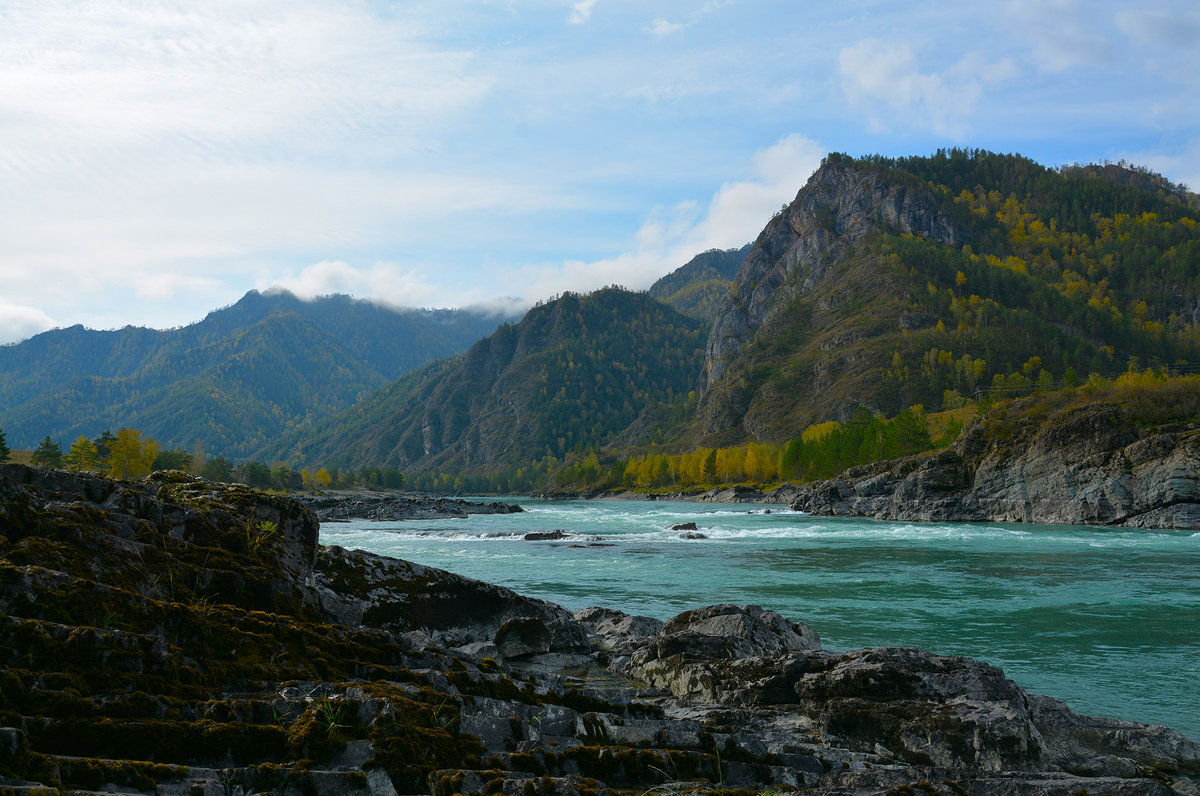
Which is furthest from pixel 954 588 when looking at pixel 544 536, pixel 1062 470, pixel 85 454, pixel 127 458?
pixel 85 454

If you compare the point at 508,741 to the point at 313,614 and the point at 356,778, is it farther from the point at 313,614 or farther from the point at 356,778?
the point at 313,614

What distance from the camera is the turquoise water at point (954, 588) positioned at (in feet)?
61.6

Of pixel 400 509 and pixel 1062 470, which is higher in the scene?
pixel 1062 470

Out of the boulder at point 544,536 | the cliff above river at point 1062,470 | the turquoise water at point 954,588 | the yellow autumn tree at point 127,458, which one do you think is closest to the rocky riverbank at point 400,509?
the yellow autumn tree at point 127,458

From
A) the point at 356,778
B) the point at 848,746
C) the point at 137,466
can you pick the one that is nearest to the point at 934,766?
the point at 848,746

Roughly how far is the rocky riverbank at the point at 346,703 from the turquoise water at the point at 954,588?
23.5 feet

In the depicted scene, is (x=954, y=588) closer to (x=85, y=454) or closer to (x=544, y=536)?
(x=544, y=536)

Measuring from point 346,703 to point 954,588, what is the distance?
32906mm

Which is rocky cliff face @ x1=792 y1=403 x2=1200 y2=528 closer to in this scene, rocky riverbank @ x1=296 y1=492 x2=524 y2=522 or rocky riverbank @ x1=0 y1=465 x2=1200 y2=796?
rocky riverbank @ x1=296 y1=492 x2=524 y2=522

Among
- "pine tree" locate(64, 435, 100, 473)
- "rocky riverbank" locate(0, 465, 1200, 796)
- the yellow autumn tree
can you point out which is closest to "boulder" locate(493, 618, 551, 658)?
"rocky riverbank" locate(0, 465, 1200, 796)

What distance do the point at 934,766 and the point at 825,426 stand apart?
183m

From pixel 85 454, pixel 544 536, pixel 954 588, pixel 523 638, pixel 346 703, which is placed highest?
pixel 346 703

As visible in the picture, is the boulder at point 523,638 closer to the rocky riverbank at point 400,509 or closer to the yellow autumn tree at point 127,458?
the rocky riverbank at point 400,509

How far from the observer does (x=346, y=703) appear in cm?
796
